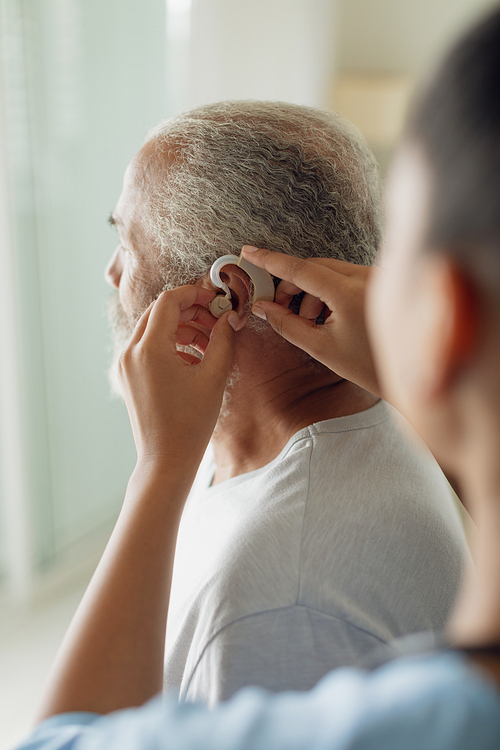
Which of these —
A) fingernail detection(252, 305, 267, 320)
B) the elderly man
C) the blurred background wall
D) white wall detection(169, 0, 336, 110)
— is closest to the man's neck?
the elderly man

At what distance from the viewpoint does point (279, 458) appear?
1.02 meters

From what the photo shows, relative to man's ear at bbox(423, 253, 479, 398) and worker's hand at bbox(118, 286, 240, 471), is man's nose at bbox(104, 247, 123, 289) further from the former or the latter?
man's ear at bbox(423, 253, 479, 398)

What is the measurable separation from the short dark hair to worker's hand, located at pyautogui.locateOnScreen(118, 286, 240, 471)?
52cm

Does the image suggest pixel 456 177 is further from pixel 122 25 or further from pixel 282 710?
pixel 122 25

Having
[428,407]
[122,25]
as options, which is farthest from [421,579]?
[122,25]

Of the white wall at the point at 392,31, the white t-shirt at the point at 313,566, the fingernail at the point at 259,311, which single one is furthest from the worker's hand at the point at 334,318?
the white wall at the point at 392,31

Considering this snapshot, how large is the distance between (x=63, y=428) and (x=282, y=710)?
2167 millimetres

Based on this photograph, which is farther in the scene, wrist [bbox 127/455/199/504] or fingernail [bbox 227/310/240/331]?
fingernail [bbox 227/310/240/331]

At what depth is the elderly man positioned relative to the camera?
0.79 m

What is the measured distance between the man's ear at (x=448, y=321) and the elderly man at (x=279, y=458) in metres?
0.48

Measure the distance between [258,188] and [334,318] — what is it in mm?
315

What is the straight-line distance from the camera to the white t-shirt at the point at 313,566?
0.77 metres

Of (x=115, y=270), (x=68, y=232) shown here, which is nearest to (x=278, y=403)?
(x=115, y=270)

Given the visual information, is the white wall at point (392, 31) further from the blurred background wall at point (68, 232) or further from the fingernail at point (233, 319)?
the fingernail at point (233, 319)
